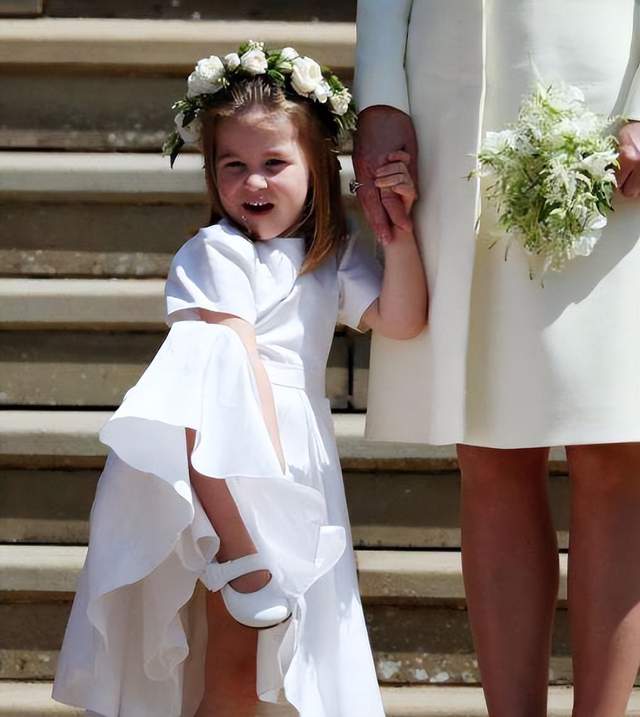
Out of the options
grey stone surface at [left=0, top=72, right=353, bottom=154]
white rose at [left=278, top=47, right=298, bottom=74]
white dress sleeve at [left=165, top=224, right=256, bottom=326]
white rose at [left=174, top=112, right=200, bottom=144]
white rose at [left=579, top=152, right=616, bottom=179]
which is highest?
grey stone surface at [left=0, top=72, right=353, bottom=154]

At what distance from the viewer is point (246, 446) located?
97.9 inches

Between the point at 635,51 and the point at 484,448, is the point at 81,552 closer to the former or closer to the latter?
the point at 484,448

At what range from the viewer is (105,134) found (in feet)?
13.3

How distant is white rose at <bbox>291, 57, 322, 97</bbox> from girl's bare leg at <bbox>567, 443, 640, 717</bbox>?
2.83ft

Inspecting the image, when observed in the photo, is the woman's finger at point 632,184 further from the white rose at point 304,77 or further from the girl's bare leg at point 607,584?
the white rose at point 304,77

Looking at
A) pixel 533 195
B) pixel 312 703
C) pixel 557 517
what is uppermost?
pixel 533 195

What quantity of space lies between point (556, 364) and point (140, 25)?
80.3 inches

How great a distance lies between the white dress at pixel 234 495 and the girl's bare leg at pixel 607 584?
0.42 m

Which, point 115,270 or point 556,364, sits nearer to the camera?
point 556,364

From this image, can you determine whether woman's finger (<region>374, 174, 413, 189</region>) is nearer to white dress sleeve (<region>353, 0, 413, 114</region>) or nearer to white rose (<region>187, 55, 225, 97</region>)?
white dress sleeve (<region>353, 0, 413, 114</region>)

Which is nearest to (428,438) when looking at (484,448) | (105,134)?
(484,448)

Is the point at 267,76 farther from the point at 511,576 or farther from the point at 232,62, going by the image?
the point at 511,576

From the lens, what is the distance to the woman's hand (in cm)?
247

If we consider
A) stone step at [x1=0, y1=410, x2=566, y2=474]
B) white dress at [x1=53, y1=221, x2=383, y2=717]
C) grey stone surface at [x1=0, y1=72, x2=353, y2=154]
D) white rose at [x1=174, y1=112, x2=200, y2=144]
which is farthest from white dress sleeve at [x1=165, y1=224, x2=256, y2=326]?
grey stone surface at [x1=0, y1=72, x2=353, y2=154]
